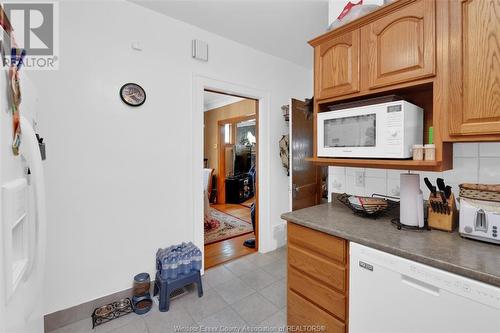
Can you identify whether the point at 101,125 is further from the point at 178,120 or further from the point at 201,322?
the point at 201,322

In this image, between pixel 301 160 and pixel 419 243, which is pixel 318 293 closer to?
pixel 419 243

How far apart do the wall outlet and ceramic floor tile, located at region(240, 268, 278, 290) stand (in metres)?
1.27

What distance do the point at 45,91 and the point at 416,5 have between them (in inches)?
93.6

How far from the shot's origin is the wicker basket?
1063mm

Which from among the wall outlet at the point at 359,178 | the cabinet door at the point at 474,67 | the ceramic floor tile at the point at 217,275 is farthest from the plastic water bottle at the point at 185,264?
the cabinet door at the point at 474,67

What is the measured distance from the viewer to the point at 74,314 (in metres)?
1.70

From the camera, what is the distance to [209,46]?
233 centimetres

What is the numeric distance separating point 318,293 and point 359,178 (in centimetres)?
91

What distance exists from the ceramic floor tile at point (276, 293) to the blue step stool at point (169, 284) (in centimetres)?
59

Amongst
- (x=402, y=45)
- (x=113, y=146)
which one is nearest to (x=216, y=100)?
(x=113, y=146)

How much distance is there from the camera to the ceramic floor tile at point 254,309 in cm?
175

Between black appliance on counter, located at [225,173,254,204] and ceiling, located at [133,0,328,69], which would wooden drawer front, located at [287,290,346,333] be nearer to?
ceiling, located at [133,0,328,69]

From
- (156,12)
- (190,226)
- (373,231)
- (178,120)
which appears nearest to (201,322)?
(190,226)

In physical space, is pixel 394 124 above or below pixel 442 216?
above
